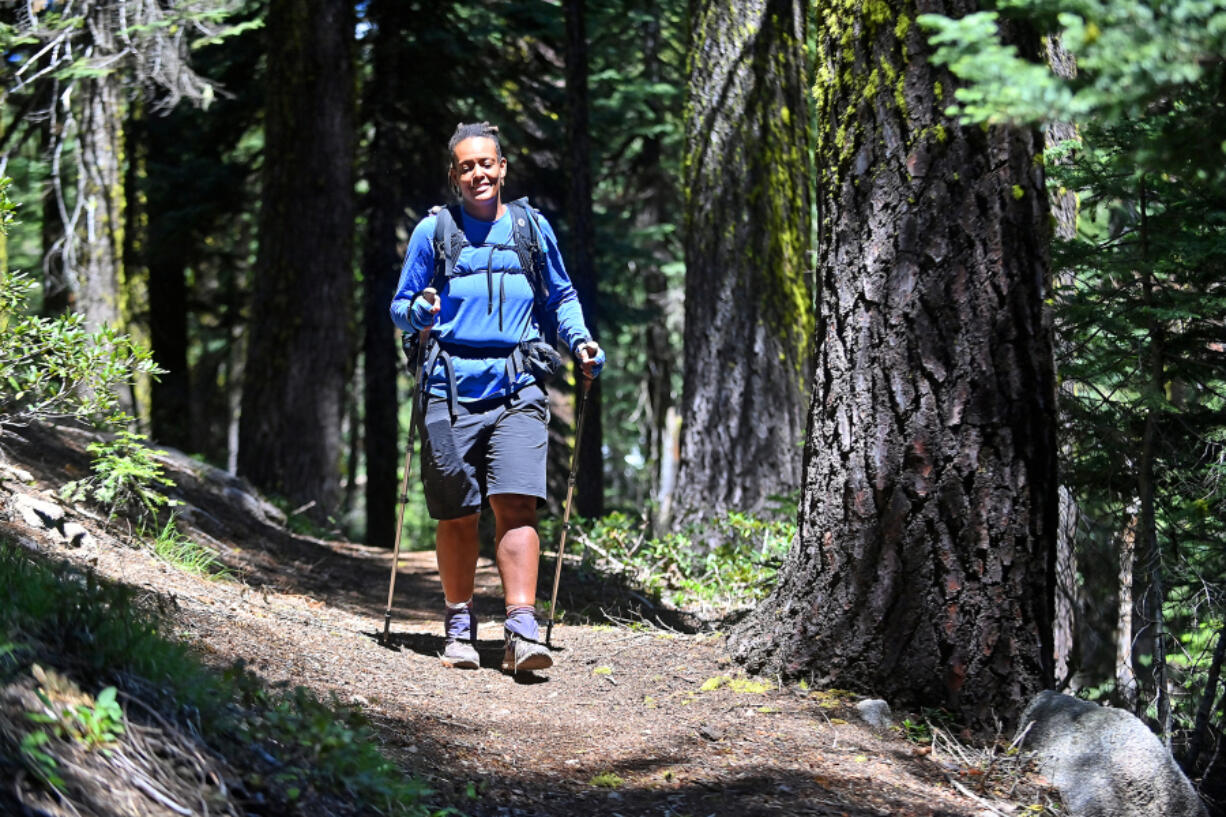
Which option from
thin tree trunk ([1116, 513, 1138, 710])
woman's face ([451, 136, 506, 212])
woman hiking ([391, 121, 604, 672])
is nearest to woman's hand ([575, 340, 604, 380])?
woman hiking ([391, 121, 604, 672])

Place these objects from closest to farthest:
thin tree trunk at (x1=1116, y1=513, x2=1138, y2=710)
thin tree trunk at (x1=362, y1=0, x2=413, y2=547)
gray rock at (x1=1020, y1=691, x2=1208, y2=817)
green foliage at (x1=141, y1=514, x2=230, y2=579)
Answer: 1. gray rock at (x1=1020, y1=691, x2=1208, y2=817)
2. thin tree trunk at (x1=1116, y1=513, x2=1138, y2=710)
3. green foliage at (x1=141, y1=514, x2=230, y2=579)
4. thin tree trunk at (x1=362, y1=0, x2=413, y2=547)

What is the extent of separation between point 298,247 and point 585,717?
745cm

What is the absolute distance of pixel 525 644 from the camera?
16.6 ft

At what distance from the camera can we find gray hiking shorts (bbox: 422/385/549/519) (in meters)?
5.23

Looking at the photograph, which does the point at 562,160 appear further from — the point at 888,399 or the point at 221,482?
the point at 888,399

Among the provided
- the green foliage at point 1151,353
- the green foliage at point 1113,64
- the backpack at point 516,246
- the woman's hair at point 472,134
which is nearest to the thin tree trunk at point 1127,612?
the green foliage at point 1151,353

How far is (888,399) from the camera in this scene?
14.4ft

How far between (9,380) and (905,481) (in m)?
4.18

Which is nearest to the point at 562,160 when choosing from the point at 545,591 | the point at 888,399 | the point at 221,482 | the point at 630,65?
the point at 630,65

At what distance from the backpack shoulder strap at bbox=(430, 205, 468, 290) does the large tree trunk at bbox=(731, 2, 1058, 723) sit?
1858 millimetres

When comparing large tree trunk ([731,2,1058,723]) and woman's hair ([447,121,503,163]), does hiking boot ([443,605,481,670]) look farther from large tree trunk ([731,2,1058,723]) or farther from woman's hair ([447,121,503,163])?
woman's hair ([447,121,503,163])

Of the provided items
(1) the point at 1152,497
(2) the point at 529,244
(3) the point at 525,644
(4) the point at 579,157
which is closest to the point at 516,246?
(2) the point at 529,244

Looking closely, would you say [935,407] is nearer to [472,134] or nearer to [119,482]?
[472,134]

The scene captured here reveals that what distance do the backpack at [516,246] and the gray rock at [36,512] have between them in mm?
2302
